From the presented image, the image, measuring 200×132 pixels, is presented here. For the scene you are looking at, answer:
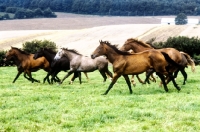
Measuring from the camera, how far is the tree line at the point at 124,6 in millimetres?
111500

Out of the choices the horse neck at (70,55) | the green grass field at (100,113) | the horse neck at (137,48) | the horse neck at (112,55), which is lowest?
the horse neck at (70,55)

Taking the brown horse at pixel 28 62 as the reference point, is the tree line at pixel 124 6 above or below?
below

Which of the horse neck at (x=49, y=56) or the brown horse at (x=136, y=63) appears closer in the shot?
the brown horse at (x=136, y=63)

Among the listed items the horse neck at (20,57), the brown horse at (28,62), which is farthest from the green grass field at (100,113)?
the horse neck at (20,57)

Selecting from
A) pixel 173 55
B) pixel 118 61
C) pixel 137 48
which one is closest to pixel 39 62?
pixel 137 48

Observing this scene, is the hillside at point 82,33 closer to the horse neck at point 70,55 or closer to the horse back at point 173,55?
the horse neck at point 70,55

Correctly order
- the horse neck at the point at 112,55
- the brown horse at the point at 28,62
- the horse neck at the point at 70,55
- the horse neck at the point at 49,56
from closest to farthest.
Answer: the horse neck at the point at 112,55 < the horse neck at the point at 70,55 < the horse neck at the point at 49,56 < the brown horse at the point at 28,62

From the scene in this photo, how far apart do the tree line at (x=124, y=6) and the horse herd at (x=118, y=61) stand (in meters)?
92.0

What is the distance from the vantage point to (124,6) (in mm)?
112312

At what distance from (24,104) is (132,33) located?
52686mm

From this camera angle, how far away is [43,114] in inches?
396

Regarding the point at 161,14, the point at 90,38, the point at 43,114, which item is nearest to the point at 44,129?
the point at 43,114

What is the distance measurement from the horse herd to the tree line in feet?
302

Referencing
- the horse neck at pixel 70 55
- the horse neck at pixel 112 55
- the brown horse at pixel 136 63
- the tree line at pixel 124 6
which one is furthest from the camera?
the tree line at pixel 124 6
